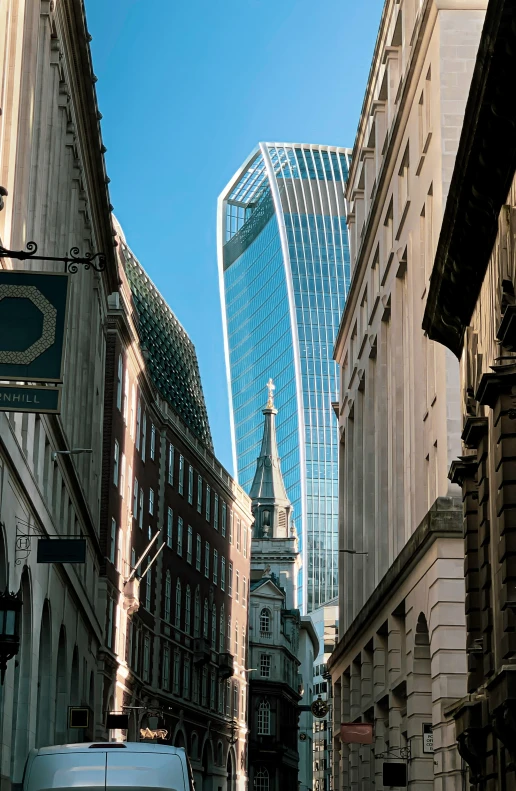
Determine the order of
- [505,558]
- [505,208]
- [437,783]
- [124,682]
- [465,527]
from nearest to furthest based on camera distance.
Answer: [505,558] → [505,208] → [465,527] → [437,783] → [124,682]

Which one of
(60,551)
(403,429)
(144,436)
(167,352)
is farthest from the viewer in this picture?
(167,352)

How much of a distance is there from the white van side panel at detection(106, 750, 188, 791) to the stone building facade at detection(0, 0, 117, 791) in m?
14.4

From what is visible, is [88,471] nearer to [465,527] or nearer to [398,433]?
[398,433]

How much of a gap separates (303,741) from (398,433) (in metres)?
128

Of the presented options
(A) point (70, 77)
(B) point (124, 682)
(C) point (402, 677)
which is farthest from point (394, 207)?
(B) point (124, 682)

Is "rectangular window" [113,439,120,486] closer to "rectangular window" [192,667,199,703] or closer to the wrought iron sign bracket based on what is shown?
"rectangular window" [192,667,199,703]

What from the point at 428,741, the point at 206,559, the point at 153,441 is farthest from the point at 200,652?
the point at 428,741

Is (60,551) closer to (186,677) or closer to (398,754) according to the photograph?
(398,754)

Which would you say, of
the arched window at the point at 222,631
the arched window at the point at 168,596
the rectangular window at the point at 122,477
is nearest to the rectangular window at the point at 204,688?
the arched window at the point at 222,631

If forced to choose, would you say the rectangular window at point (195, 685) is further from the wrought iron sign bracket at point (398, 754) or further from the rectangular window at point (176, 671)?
the wrought iron sign bracket at point (398, 754)

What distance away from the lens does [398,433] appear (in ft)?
155

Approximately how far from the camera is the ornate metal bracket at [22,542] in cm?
3189

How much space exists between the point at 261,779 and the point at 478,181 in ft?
373

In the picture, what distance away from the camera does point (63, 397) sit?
45.7 m
